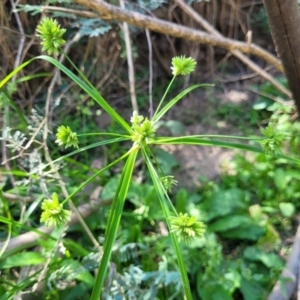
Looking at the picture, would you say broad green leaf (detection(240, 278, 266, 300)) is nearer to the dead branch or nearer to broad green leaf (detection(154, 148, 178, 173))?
broad green leaf (detection(154, 148, 178, 173))

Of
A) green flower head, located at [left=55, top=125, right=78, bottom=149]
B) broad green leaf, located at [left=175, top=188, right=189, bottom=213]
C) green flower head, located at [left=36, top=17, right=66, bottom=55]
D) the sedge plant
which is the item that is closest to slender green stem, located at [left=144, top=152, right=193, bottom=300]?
the sedge plant

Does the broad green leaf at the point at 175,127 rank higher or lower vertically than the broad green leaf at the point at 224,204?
higher

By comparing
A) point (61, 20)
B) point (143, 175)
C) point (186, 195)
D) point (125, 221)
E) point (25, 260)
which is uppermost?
point (61, 20)

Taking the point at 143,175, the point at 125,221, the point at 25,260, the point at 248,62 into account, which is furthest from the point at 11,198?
the point at 248,62

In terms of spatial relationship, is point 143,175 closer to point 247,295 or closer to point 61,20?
point 247,295

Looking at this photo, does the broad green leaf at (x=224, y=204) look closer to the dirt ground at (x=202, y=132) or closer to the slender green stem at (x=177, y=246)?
the dirt ground at (x=202, y=132)

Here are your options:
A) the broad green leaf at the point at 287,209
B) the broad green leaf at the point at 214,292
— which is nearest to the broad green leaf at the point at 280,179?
the broad green leaf at the point at 287,209
